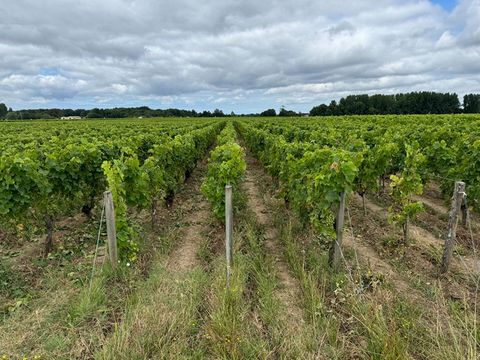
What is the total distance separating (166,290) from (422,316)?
3.28m

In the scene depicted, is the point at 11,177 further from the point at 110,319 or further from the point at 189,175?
the point at 189,175

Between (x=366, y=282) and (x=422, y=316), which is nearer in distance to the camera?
(x=422, y=316)

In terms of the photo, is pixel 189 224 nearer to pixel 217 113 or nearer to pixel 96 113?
pixel 96 113

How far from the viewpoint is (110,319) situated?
414 cm

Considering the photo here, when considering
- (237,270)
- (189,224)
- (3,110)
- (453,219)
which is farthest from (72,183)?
(3,110)

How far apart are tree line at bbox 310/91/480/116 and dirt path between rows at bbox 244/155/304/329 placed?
3463 inches

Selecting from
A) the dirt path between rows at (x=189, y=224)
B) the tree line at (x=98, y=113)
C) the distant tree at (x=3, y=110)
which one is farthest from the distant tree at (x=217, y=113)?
the dirt path between rows at (x=189, y=224)

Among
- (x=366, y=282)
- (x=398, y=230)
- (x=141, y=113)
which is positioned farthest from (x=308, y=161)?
(x=141, y=113)

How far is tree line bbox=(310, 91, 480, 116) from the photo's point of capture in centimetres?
8631

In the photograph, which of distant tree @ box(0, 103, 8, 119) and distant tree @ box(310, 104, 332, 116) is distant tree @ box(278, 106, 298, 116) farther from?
distant tree @ box(0, 103, 8, 119)

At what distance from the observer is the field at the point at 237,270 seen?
11.6 feet

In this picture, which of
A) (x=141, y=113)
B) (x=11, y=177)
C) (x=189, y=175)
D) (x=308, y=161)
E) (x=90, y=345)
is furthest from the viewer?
(x=141, y=113)

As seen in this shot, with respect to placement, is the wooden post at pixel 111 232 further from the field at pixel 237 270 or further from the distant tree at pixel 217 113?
the distant tree at pixel 217 113

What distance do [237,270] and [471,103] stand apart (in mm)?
102619
